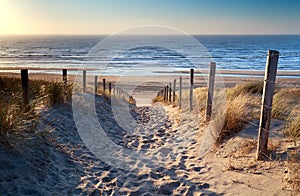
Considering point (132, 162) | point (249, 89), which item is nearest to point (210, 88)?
point (132, 162)

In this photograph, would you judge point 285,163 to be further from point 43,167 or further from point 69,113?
point 69,113

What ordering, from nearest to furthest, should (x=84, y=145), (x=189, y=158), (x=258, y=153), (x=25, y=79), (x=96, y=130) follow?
(x=258, y=153)
(x=189, y=158)
(x=84, y=145)
(x=25, y=79)
(x=96, y=130)

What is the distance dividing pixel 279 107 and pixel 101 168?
14.6 feet

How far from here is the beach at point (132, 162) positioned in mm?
3900

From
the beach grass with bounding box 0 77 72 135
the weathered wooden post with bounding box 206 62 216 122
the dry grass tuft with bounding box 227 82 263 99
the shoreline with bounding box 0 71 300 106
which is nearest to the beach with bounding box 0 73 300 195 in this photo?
the beach grass with bounding box 0 77 72 135

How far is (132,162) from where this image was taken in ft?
17.4

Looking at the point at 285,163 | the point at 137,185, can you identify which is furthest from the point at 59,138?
the point at 285,163

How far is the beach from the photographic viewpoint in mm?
3900

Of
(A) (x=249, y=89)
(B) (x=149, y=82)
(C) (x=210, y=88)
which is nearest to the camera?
(C) (x=210, y=88)

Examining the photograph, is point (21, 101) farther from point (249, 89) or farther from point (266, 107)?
point (249, 89)

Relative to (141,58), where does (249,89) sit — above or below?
below

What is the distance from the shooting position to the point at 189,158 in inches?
213

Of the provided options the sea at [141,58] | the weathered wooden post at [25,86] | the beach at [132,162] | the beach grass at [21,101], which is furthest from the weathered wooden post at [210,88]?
the weathered wooden post at [25,86]

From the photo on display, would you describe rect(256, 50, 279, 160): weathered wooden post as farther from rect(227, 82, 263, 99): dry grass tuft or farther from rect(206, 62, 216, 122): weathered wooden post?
rect(227, 82, 263, 99): dry grass tuft
